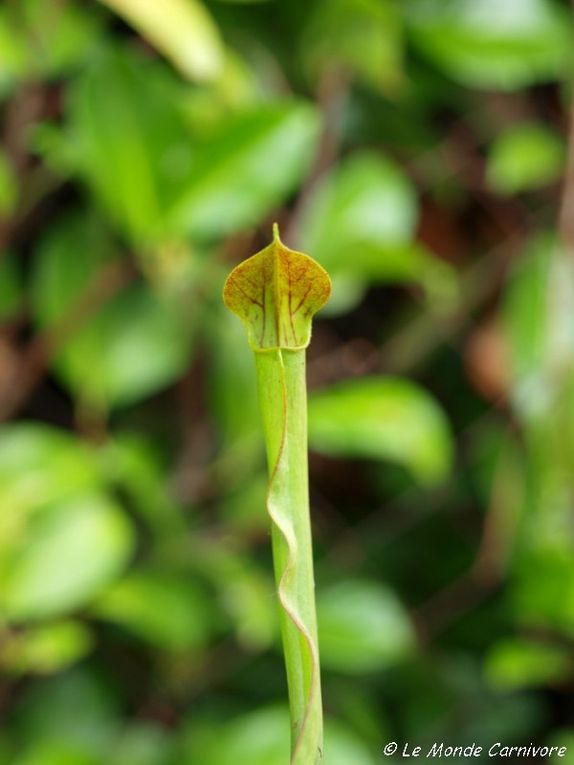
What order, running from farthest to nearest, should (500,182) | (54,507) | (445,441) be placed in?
(500,182) → (445,441) → (54,507)

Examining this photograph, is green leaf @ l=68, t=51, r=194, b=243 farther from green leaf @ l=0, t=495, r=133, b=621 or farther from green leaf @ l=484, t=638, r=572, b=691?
green leaf @ l=484, t=638, r=572, b=691

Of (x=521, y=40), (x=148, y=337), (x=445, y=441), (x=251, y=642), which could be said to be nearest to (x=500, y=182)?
(x=521, y=40)

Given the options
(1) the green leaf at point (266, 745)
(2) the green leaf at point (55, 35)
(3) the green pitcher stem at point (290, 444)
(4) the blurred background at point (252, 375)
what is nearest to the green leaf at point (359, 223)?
(4) the blurred background at point (252, 375)

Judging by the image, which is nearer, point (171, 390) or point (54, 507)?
point (54, 507)

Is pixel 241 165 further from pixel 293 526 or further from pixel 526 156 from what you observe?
pixel 293 526

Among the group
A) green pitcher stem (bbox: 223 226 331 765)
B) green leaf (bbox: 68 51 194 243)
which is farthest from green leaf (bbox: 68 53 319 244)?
green pitcher stem (bbox: 223 226 331 765)

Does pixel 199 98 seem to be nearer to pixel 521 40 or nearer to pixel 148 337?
pixel 148 337
